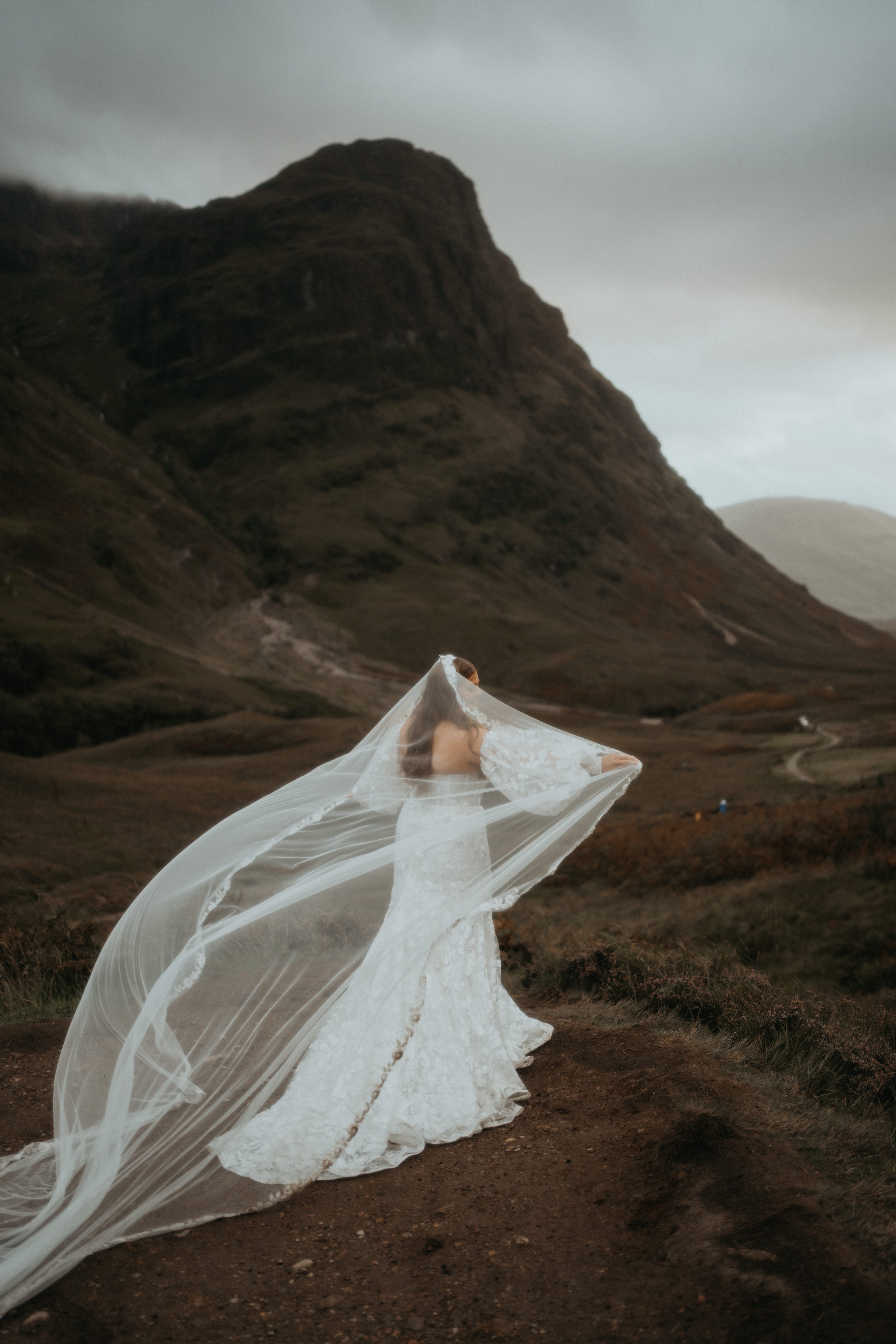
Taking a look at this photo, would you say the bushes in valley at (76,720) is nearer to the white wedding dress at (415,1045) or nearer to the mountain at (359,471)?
the mountain at (359,471)

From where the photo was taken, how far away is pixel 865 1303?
3111 mm

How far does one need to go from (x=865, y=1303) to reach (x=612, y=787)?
305 centimetres

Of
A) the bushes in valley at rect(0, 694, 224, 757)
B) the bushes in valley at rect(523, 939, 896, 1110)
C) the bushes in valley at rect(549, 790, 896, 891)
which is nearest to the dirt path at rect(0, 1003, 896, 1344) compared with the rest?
the bushes in valley at rect(523, 939, 896, 1110)

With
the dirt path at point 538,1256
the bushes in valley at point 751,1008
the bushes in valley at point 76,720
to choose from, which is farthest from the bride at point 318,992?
the bushes in valley at point 76,720

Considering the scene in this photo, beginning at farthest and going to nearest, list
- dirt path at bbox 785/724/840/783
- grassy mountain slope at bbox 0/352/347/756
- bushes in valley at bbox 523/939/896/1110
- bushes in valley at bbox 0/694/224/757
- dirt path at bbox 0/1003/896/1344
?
1. grassy mountain slope at bbox 0/352/347/756
2. bushes in valley at bbox 0/694/224/757
3. dirt path at bbox 785/724/840/783
4. bushes in valley at bbox 523/939/896/1110
5. dirt path at bbox 0/1003/896/1344

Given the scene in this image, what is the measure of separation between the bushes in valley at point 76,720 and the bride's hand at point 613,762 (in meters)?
45.3

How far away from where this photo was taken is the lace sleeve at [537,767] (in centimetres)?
560

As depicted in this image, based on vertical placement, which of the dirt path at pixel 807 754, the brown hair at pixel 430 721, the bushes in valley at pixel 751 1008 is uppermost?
the brown hair at pixel 430 721

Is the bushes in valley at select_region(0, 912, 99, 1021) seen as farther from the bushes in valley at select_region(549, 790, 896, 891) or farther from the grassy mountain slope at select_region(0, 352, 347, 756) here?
the grassy mountain slope at select_region(0, 352, 347, 756)

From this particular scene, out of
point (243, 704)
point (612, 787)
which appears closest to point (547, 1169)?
point (612, 787)

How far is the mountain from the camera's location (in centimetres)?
8075

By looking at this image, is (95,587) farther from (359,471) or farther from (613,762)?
(613,762)

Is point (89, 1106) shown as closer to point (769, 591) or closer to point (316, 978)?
point (316, 978)

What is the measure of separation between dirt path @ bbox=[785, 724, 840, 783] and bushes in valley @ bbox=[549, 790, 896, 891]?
11.0 metres
